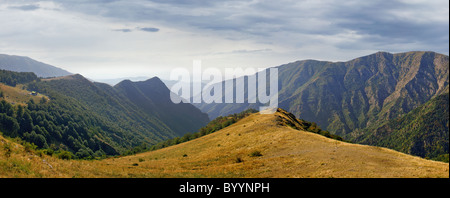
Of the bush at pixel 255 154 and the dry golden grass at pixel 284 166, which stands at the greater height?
the dry golden grass at pixel 284 166

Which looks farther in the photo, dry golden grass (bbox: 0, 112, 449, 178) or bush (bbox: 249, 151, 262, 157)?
bush (bbox: 249, 151, 262, 157)

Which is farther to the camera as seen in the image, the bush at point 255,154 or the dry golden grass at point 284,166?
the bush at point 255,154

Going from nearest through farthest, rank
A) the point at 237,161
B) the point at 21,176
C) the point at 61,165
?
1. the point at 21,176
2. the point at 61,165
3. the point at 237,161

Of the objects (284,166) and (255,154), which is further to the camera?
(255,154)

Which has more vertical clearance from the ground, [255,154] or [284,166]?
[284,166]

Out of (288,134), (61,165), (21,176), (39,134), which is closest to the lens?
(21,176)

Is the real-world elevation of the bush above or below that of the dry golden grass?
below
